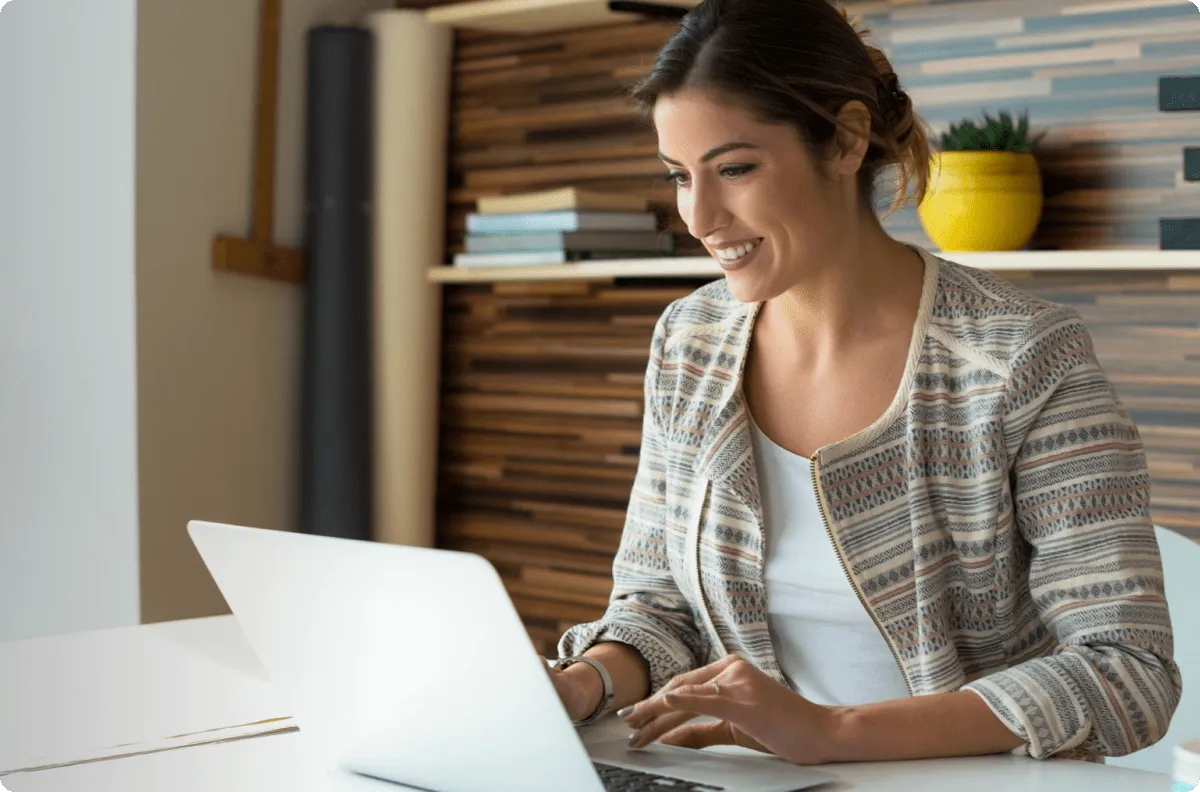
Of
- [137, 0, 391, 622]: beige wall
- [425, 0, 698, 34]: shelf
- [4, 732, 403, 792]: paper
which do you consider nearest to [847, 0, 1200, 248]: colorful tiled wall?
[425, 0, 698, 34]: shelf

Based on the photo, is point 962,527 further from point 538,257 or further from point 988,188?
point 538,257

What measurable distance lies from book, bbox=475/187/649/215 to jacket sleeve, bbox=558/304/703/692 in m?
1.16

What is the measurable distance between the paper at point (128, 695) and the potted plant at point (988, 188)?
1372 millimetres

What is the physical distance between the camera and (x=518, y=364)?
323cm

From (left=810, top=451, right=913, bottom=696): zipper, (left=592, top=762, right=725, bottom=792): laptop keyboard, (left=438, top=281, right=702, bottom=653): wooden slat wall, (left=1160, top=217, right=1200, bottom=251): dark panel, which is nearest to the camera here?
(left=592, top=762, right=725, bottom=792): laptop keyboard

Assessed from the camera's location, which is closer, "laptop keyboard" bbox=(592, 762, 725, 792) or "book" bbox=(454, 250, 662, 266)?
"laptop keyboard" bbox=(592, 762, 725, 792)

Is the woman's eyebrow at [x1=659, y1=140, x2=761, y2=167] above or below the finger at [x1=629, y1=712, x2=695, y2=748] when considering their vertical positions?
above

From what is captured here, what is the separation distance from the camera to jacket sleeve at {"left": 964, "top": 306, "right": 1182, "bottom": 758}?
1216 mm

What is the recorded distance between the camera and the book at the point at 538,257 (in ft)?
9.34

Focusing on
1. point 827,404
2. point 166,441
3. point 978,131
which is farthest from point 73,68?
point 827,404

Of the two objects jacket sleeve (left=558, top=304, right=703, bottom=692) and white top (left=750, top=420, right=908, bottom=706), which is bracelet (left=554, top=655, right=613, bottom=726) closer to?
jacket sleeve (left=558, top=304, right=703, bottom=692)

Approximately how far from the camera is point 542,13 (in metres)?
2.93

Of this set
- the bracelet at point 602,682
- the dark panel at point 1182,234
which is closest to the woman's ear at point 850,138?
the bracelet at point 602,682

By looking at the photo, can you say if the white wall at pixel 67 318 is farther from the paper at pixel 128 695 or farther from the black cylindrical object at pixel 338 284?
the paper at pixel 128 695
